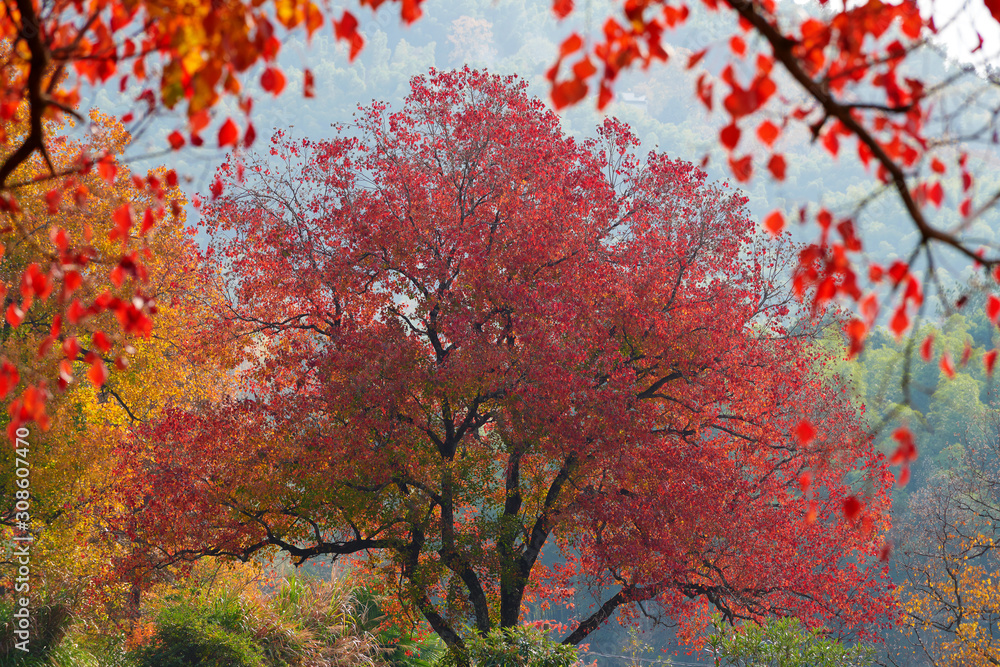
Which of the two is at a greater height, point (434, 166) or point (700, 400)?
point (434, 166)

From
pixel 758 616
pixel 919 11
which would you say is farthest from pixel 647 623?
pixel 919 11

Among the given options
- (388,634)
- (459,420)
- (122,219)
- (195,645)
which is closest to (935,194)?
(122,219)

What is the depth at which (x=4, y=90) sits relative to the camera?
135 inches

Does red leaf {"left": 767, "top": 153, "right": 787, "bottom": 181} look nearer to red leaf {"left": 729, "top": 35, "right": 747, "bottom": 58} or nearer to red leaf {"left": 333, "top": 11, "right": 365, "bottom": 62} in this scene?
red leaf {"left": 729, "top": 35, "right": 747, "bottom": 58}

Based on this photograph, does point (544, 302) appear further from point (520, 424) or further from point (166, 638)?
point (166, 638)

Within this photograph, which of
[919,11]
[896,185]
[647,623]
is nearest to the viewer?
[896,185]

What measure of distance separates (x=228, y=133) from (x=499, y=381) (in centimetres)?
670

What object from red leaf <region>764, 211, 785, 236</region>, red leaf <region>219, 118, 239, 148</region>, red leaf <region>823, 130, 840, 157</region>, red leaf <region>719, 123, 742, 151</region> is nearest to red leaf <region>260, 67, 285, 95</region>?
red leaf <region>219, 118, 239, 148</region>

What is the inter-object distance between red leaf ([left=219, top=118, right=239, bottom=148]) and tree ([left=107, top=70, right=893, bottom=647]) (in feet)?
21.0

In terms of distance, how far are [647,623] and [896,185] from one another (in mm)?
43465

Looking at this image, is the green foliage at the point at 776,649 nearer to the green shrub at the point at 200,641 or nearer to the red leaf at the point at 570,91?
the green shrub at the point at 200,641

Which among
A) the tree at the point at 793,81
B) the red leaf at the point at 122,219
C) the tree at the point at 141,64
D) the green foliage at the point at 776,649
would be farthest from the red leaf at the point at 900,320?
the green foliage at the point at 776,649

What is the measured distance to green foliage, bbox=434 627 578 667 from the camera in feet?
27.1

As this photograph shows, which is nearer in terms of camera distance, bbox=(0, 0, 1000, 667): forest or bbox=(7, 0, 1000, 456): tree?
bbox=(7, 0, 1000, 456): tree
